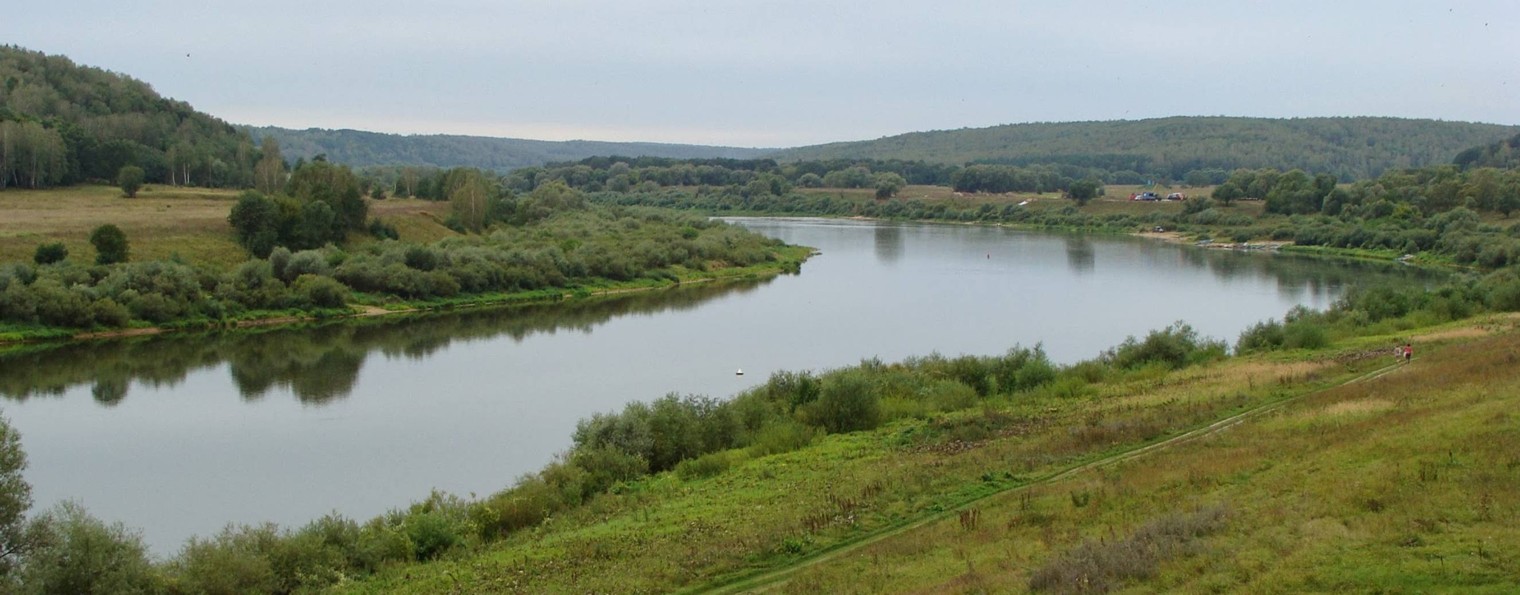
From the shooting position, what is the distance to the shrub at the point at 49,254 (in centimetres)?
3938

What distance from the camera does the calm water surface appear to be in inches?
758

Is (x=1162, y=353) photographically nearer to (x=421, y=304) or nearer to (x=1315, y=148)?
(x=421, y=304)

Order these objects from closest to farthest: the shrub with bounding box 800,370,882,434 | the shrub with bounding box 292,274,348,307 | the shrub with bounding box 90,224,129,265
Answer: the shrub with bounding box 800,370,882,434 < the shrub with bounding box 90,224,129,265 < the shrub with bounding box 292,274,348,307

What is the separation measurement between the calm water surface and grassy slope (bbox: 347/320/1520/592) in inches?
263

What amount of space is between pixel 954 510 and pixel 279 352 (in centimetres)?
2777

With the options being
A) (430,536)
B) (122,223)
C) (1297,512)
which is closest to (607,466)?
(430,536)

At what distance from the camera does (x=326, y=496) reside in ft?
59.9

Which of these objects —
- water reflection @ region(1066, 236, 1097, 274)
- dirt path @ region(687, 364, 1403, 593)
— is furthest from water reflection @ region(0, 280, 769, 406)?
water reflection @ region(1066, 236, 1097, 274)

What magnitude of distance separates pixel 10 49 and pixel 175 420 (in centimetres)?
7983

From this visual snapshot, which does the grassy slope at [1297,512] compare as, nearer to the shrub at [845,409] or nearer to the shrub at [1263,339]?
the shrub at [845,409]

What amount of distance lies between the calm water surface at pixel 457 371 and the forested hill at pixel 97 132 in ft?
95.9

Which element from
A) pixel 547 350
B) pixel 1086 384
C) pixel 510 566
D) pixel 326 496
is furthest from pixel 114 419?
pixel 1086 384

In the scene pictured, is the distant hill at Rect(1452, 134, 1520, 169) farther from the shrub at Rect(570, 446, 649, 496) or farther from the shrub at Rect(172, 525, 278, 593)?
the shrub at Rect(172, 525, 278, 593)

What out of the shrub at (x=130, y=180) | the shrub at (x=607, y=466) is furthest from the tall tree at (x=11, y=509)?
the shrub at (x=130, y=180)
